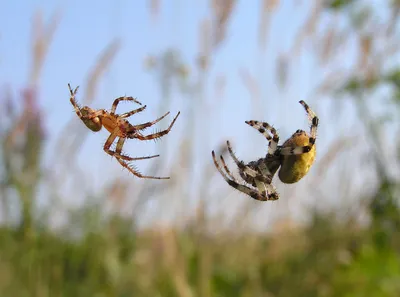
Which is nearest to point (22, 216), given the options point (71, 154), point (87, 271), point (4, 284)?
point (71, 154)

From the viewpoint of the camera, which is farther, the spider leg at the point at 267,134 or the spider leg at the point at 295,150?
the spider leg at the point at 267,134

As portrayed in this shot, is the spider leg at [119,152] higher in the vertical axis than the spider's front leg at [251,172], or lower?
higher

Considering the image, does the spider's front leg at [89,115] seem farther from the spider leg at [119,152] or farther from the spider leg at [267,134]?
the spider leg at [267,134]

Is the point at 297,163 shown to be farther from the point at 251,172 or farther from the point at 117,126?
the point at 117,126

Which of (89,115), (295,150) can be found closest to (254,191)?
(295,150)

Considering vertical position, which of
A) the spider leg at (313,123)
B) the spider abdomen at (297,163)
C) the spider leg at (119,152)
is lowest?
the spider abdomen at (297,163)

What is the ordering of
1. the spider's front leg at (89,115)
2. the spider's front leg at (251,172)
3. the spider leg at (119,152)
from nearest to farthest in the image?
the spider's front leg at (89,115), the spider leg at (119,152), the spider's front leg at (251,172)

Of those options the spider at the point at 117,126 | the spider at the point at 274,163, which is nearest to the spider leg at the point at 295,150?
the spider at the point at 274,163

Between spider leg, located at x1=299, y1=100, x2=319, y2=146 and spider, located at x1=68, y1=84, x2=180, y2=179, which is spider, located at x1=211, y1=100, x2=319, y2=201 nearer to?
spider leg, located at x1=299, y1=100, x2=319, y2=146
